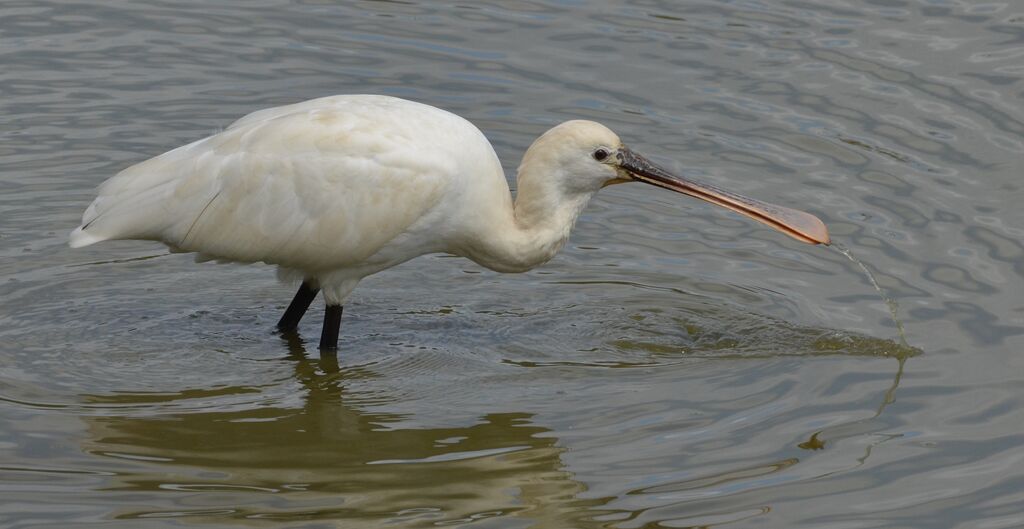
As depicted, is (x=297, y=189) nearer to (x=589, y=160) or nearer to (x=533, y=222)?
(x=533, y=222)

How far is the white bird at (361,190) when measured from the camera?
33.8ft

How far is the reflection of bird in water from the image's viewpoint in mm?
8680

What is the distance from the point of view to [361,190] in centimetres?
1035

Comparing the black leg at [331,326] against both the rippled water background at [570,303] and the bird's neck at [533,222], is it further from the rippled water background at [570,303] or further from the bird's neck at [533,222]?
the bird's neck at [533,222]

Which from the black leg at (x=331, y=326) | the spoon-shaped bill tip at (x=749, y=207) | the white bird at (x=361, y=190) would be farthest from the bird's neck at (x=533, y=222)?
the black leg at (x=331, y=326)

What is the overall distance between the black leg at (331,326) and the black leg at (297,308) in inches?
12.0

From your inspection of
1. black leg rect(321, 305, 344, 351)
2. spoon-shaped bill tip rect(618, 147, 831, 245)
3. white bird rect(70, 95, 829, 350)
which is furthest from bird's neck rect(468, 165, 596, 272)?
black leg rect(321, 305, 344, 351)

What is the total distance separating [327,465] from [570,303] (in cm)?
292

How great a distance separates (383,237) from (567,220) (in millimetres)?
1142

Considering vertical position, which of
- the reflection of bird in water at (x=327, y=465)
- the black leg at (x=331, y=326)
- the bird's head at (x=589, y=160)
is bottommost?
the reflection of bird in water at (x=327, y=465)

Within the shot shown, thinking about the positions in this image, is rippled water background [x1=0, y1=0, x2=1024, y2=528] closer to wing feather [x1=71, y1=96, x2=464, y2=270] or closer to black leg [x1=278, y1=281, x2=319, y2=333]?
black leg [x1=278, y1=281, x2=319, y2=333]

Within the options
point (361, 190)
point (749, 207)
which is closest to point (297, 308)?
point (361, 190)

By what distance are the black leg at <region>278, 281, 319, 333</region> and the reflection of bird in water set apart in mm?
947

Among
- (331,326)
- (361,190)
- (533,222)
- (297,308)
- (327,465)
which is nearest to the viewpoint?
(327,465)
